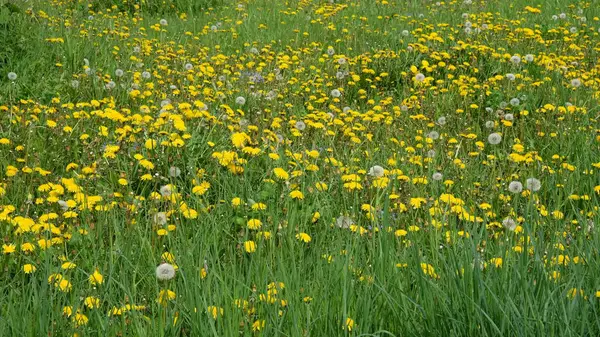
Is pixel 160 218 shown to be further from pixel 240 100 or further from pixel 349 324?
pixel 240 100

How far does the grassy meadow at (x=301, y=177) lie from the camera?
219 cm

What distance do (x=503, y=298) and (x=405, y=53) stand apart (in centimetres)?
494

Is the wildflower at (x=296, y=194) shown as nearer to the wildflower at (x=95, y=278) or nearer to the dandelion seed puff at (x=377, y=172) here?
the dandelion seed puff at (x=377, y=172)

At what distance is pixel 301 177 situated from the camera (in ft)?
12.1

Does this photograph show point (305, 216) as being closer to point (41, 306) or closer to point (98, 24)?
point (41, 306)

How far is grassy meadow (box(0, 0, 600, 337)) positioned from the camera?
2189mm

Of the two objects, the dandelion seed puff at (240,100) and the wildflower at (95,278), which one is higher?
the wildflower at (95,278)

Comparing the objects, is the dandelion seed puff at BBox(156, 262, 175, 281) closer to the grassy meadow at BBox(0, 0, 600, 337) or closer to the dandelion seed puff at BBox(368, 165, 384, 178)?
the grassy meadow at BBox(0, 0, 600, 337)

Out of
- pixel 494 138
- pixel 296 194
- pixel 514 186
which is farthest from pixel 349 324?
pixel 494 138

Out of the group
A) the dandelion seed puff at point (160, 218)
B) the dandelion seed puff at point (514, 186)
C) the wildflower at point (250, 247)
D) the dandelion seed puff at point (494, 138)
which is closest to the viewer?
the wildflower at point (250, 247)

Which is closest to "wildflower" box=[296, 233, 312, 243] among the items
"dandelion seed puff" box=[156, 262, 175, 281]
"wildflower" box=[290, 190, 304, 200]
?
"wildflower" box=[290, 190, 304, 200]

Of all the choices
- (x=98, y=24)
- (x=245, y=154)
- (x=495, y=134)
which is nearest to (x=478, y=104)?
(x=495, y=134)

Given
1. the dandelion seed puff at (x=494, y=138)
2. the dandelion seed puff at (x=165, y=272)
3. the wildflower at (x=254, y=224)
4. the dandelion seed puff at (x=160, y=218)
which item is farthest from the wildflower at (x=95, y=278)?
the dandelion seed puff at (x=494, y=138)

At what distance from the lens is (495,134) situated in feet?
15.3
